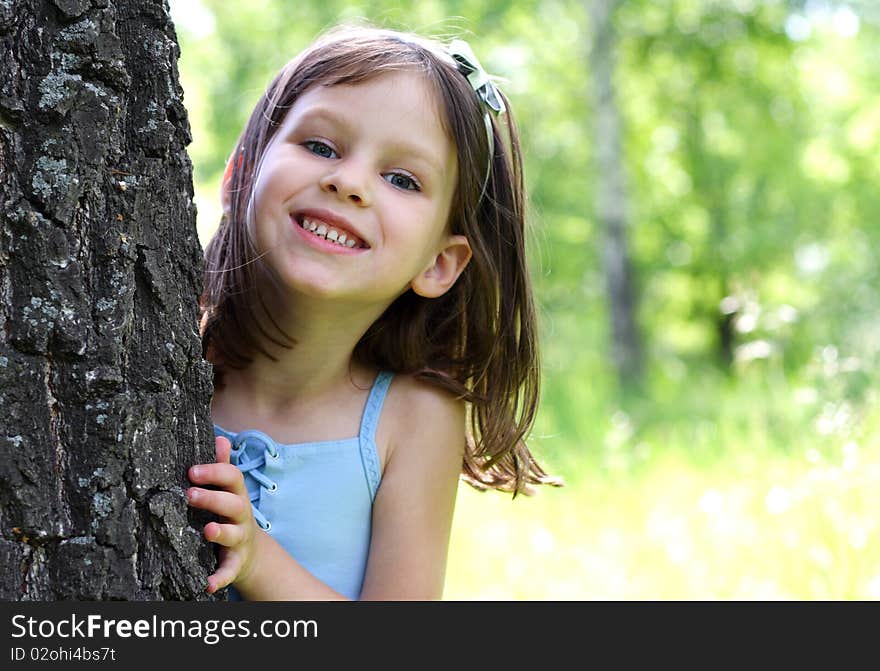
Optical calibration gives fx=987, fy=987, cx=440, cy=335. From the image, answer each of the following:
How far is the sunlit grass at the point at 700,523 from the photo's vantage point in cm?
297

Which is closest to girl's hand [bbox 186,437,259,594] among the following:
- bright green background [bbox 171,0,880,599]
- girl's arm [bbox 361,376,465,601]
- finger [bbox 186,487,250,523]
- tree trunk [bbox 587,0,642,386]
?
finger [bbox 186,487,250,523]

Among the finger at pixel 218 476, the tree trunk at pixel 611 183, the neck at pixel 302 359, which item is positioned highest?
the tree trunk at pixel 611 183

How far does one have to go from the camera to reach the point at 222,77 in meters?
14.0

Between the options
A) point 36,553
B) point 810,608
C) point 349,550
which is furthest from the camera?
point 349,550

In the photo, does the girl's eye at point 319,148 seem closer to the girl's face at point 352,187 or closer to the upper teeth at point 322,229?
the girl's face at point 352,187

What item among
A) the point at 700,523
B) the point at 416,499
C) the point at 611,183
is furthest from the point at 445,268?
the point at 611,183

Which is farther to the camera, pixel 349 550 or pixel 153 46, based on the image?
pixel 349 550

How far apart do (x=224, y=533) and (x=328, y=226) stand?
619 mm

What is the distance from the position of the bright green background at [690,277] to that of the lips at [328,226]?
64 cm

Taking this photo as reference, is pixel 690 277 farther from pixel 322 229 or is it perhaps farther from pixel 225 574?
pixel 225 574

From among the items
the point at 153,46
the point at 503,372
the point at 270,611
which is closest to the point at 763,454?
the point at 503,372

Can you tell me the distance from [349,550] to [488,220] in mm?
771

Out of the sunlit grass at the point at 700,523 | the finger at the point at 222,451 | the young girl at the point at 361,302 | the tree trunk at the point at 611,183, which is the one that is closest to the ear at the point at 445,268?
the young girl at the point at 361,302

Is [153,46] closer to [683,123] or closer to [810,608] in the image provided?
[810,608]
